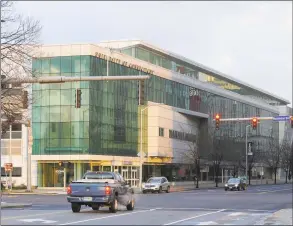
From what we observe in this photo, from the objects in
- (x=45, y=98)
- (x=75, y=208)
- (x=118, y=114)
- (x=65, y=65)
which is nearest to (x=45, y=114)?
(x=45, y=98)

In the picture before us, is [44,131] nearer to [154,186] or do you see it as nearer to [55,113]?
[55,113]

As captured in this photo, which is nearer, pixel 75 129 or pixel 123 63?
pixel 75 129

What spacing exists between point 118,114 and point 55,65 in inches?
391

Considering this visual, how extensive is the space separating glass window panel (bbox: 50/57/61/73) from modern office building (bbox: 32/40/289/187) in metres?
0.11

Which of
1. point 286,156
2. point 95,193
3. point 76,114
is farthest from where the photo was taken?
point 286,156

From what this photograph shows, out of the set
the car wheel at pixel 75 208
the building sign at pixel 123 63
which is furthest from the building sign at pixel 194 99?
the car wheel at pixel 75 208

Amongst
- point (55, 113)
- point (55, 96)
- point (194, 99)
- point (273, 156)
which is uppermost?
point (194, 99)

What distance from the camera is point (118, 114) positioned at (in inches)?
2618

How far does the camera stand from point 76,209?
75.2 ft

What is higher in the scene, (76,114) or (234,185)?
(76,114)

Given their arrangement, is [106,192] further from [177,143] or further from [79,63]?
[177,143]

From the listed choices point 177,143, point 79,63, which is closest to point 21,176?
point 79,63

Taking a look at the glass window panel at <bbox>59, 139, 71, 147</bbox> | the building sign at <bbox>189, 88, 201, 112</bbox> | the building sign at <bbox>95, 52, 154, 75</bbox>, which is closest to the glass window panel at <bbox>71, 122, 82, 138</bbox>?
the glass window panel at <bbox>59, 139, 71, 147</bbox>

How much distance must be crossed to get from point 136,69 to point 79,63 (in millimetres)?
11272
